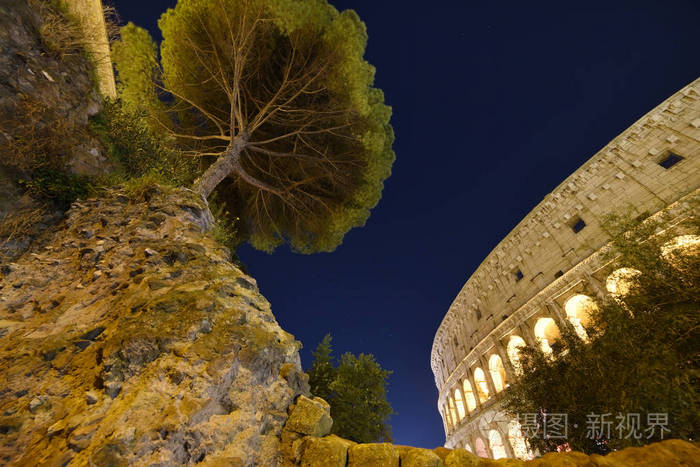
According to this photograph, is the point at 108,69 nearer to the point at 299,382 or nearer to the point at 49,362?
the point at 49,362

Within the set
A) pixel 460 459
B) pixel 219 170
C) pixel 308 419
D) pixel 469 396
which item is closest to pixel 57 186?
pixel 219 170

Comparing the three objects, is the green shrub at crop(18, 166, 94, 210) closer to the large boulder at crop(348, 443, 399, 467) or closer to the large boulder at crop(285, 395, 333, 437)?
the large boulder at crop(285, 395, 333, 437)

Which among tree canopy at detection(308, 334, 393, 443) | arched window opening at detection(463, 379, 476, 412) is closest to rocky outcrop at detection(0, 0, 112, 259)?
tree canopy at detection(308, 334, 393, 443)

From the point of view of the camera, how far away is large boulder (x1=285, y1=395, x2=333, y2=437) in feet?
9.48

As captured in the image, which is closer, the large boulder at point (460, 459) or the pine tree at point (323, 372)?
the large boulder at point (460, 459)

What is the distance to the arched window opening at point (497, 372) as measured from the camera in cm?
1736

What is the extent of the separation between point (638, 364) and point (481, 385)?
54.7 feet

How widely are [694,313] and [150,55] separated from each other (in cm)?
1820

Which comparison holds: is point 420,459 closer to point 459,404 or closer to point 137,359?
point 137,359

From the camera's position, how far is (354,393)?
10.8 m

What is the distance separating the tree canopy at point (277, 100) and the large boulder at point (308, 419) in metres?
8.59

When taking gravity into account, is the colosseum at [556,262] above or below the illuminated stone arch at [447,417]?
above

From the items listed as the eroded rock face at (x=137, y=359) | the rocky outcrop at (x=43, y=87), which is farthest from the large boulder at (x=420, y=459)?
the rocky outcrop at (x=43, y=87)

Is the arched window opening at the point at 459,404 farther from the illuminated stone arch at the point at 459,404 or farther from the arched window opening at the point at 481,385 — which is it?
the arched window opening at the point at 481,385
